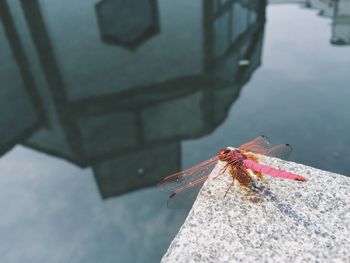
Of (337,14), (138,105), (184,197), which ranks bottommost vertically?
(138,105)

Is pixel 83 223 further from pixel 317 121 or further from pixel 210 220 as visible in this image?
pixel 317 121

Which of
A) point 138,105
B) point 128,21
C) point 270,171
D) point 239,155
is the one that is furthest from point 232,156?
point 128,21

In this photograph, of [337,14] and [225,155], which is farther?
[337,14]

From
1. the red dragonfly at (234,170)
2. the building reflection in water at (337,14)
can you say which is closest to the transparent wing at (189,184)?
the red dragonfly at (234,170)

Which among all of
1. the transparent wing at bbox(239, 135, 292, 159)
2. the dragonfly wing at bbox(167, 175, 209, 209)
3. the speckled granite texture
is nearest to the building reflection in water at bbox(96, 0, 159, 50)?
the transparent wing at bbox(239, 135, 292, 159)

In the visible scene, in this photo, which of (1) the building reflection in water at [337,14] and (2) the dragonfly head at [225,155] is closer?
(2) the dragonfly head at [225,155]

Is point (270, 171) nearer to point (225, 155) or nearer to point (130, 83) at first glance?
point (225, 155)

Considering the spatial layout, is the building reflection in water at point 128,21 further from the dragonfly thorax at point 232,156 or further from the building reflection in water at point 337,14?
the dragonfly thorax at point 232,156
